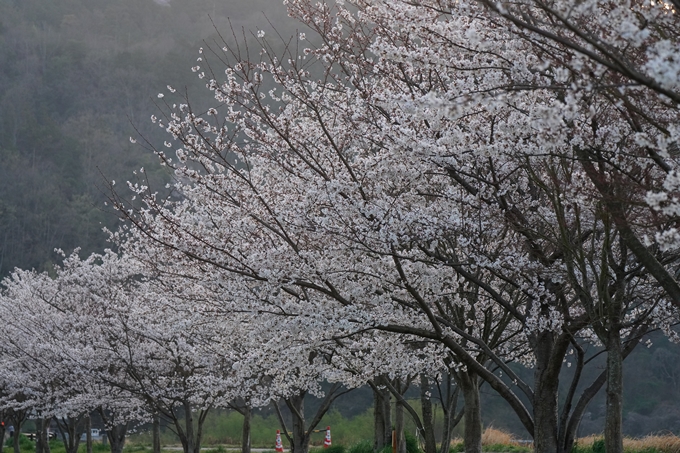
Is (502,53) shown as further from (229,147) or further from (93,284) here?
(93,284)

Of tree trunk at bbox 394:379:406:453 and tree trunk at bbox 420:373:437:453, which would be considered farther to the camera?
tree trunk at bbox 394:379:406:453

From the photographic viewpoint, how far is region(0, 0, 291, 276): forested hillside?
5247 cm

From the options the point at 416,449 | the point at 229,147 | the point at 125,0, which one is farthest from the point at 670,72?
the point at 125,0

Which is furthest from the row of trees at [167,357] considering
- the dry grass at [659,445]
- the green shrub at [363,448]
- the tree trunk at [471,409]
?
the dry grass at [659,445]

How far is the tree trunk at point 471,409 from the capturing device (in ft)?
29.8

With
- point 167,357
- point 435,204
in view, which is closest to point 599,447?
point 167,357

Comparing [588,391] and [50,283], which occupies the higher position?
[50,283]

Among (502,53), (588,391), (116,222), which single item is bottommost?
(588,391)

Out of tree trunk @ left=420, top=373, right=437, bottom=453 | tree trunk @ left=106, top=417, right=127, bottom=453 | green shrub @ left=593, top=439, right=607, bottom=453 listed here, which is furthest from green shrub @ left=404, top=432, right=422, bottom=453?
tree trunk @ left=106, top=417, right=127, bottom=453

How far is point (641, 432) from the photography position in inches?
1340

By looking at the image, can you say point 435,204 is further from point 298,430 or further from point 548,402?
point 298,430

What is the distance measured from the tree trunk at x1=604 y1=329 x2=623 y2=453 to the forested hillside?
4224 centimetres

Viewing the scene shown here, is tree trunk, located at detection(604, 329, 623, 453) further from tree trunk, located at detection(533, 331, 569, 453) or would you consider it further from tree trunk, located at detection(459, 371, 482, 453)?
tree trunk, located at detection(459, 371, 482, 453)

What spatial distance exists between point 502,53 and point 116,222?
44.6m
